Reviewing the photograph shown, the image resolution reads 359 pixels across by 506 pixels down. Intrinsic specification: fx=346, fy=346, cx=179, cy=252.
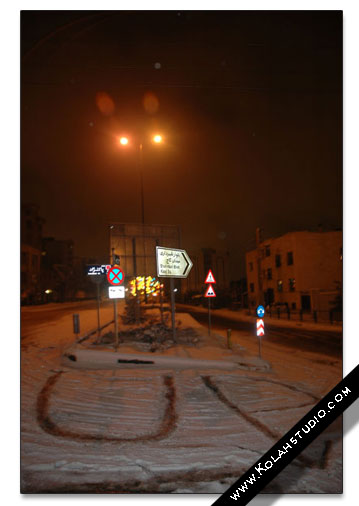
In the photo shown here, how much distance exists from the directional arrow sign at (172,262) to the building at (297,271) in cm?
1188

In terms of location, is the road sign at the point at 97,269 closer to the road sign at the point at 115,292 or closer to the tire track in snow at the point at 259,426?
the road sign at the point at 115,292

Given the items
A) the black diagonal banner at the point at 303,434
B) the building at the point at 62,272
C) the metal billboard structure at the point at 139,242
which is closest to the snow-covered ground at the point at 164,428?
the black diagonal banner at the point at 303,434

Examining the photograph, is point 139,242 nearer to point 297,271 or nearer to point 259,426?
point 259,426

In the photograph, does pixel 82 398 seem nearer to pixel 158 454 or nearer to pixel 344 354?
pixel 158 454

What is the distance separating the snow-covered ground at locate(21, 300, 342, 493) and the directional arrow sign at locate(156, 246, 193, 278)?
1.93 metres

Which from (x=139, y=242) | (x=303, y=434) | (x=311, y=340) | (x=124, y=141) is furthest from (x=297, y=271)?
(x=303, y=434)

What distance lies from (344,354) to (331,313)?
1503cm

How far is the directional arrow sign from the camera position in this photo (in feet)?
23.9

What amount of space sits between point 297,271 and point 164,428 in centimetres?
1870

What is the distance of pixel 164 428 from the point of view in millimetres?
4090

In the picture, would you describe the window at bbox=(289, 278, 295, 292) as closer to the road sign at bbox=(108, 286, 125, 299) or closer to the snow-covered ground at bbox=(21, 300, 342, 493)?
the snow-covered ground at bbox=(21, 300, 342, 493)

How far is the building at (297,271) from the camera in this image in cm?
1953

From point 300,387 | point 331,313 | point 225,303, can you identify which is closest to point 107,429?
point 300,387

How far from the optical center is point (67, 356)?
Result: 7.56 meters
